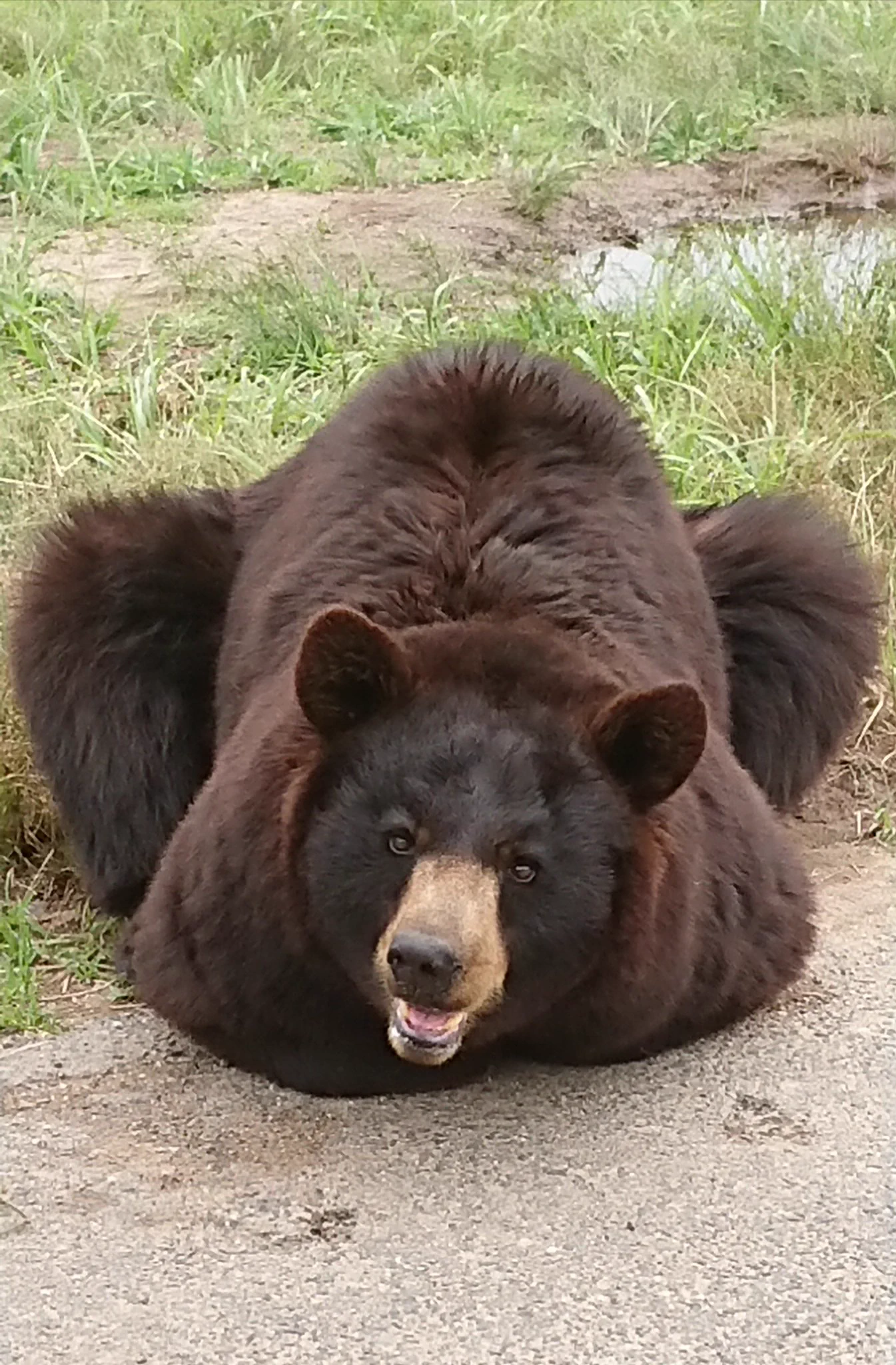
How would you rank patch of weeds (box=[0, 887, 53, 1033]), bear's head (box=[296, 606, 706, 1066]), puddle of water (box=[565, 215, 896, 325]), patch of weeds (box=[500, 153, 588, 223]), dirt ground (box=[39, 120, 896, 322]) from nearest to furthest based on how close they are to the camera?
bear's head (box=[296, 606, 706, 1066])
patch of weeds (box=[0, 887, 53, 1033])
puddle of water (box=[565, 215, 896, 325])
dirt ground (box=[39, 120, 896, 322])
patch of weeds (box=[500, 153, 588, 223])

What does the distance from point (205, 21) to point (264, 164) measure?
2621 mm

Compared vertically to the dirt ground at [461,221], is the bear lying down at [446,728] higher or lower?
higher

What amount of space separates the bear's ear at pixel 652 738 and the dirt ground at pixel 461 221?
5.59 metres

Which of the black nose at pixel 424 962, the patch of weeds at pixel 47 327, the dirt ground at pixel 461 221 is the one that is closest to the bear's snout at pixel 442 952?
the black nose at pixel 424 962

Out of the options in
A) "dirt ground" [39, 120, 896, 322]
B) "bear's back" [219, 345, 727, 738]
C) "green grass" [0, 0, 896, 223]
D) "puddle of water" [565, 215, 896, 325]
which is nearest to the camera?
"bear's back" [219, 345, 727, 738]

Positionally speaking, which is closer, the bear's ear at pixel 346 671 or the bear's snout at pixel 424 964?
the bear's snout at pixel 424 964

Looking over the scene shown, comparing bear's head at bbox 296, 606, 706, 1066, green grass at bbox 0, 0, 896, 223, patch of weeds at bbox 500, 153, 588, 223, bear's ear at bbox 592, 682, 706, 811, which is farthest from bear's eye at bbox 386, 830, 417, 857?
patch of weeds at bbox 500, 153, 588, 223

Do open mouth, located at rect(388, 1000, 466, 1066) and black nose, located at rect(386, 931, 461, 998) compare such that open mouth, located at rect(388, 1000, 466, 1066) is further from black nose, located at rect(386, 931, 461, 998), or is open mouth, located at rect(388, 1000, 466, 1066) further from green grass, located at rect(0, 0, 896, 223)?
green grass, located at rect(0, 0, 896, 223)

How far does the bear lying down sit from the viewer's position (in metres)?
3.57

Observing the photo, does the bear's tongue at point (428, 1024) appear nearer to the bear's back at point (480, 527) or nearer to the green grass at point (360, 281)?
the bear's back at point (480, 527)

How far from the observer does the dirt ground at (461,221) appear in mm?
9398

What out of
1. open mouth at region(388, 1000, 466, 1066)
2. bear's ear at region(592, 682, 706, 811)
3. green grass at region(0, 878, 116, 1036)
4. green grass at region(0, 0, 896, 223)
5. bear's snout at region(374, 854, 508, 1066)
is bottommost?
green grass at region(0, 0, 896, 223)

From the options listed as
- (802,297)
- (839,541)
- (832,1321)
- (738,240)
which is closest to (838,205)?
(738,240)

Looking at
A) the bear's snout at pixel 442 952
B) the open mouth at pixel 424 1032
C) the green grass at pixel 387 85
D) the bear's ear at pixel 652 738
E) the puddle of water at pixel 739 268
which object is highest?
the bear's ear at pixel 652 738
